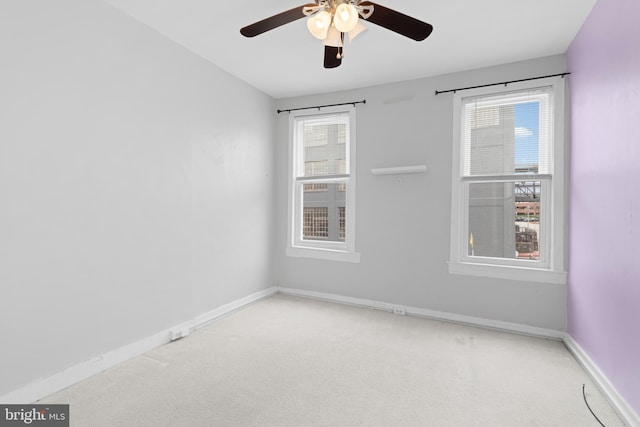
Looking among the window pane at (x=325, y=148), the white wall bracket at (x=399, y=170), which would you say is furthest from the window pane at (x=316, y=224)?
the white wall bracket at (x=399, y=170)

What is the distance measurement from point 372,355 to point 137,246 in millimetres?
2073

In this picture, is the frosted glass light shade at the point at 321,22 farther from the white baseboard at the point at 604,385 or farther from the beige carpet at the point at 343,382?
the white baseboard at the point at 604,385

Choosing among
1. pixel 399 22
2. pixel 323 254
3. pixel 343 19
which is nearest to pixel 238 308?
pixel 323 254

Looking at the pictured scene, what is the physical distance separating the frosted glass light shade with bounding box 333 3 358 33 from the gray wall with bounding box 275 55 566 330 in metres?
1.93

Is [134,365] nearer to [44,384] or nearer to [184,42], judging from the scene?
[44,384]

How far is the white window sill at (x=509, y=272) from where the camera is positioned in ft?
9.27

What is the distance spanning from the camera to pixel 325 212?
4.02m

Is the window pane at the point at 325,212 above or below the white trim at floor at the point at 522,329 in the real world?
above

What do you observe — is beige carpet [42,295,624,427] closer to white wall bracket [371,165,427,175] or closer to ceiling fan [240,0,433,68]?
white wall bracket [371,165,427,175]

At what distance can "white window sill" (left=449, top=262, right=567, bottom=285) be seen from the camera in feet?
9.27

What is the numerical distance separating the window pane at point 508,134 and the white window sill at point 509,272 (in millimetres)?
938

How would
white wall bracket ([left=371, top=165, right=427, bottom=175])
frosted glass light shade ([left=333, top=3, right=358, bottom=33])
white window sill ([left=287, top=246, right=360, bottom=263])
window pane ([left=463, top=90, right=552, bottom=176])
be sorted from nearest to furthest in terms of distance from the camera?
1. frosted glass light shade ([left=333, top=3, right=358, bottom=33])
2. window pane ([left=463, top=90, right=552, bottom=176])
3. white wall bracket ([left=371, top=165, right=427, bottom=175])
4. white window sill ([left=287, top=246, right=360, bottom=263])

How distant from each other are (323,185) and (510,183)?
2089 mm
